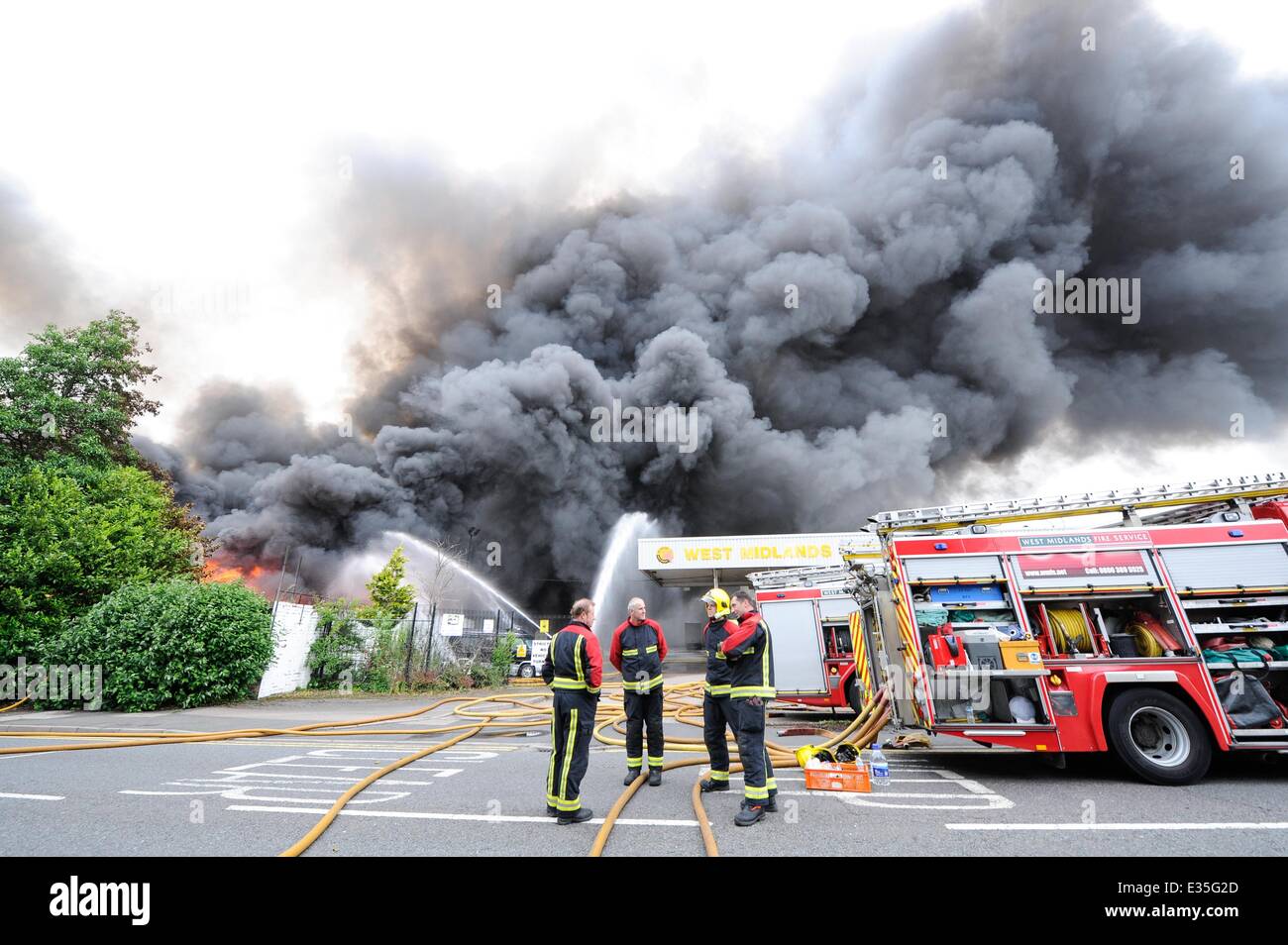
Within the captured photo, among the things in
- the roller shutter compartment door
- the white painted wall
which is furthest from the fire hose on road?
the white painted wall

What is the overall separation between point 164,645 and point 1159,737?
13.8 meters

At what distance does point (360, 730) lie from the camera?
7914 millimetres

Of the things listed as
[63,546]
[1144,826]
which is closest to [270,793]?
[1144,826]

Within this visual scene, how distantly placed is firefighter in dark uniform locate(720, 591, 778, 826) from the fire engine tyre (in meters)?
3.05

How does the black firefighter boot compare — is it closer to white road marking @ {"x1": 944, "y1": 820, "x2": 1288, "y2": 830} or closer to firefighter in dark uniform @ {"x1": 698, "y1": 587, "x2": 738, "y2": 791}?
firefighter in dark uniform @ {"x1": 698, "y1": 587, "x2": 738, "y2": 791}

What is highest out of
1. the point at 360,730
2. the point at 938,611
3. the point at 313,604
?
the point at 938,611

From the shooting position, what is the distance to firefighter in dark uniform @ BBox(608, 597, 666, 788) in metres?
4.67

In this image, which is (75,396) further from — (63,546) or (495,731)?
(495,731)

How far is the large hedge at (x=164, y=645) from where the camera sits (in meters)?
9.73

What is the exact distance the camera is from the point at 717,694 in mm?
4121

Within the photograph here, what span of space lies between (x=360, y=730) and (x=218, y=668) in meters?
4.59

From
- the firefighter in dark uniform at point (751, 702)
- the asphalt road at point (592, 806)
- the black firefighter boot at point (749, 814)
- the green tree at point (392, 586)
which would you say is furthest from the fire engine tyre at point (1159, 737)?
the green tree at point (392, 586)
